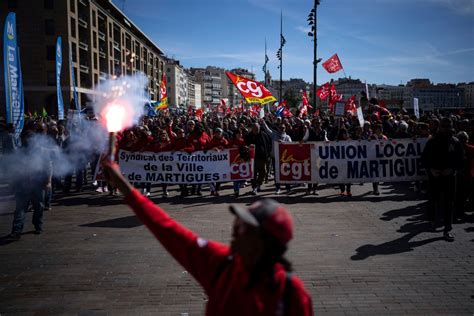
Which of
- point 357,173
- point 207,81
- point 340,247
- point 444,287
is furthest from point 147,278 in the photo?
point 207,81

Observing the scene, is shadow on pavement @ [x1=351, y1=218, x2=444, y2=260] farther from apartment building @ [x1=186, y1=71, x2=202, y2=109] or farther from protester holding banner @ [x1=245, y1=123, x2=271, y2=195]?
apartment building @ [x1=186, y1=71, x2=202, y2=109]

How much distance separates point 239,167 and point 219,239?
4734 millimetres

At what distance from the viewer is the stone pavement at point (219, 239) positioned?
465 centimetres

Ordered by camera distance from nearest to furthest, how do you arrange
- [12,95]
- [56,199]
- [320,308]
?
1. [320,308]
2. [12,95]
3. [56,199]

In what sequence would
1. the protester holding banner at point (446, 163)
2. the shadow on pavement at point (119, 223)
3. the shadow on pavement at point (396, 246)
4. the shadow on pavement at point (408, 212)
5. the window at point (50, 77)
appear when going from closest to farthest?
the shadow on pavement at point (396, 246)
the protester holding banner at point (446, 163)
the shadow on pavement at point (119, 223)
the shadow on pavement at point (408, 212)
the window at point (50, 77)

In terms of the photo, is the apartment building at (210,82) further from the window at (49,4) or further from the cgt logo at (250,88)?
the cgt logo at (250,88)

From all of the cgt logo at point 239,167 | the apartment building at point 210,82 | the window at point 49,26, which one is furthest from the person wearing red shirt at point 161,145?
the apartment building at point 210,82

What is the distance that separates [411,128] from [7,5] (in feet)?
165

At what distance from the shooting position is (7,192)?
39.1 ft

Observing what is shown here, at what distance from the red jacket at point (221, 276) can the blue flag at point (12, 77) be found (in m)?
9.53

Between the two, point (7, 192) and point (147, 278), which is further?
point (7, 192)

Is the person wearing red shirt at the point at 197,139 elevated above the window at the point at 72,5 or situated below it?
below

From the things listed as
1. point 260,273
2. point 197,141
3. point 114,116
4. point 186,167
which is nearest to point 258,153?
point 197,141

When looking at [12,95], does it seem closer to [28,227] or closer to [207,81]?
[28,227]
